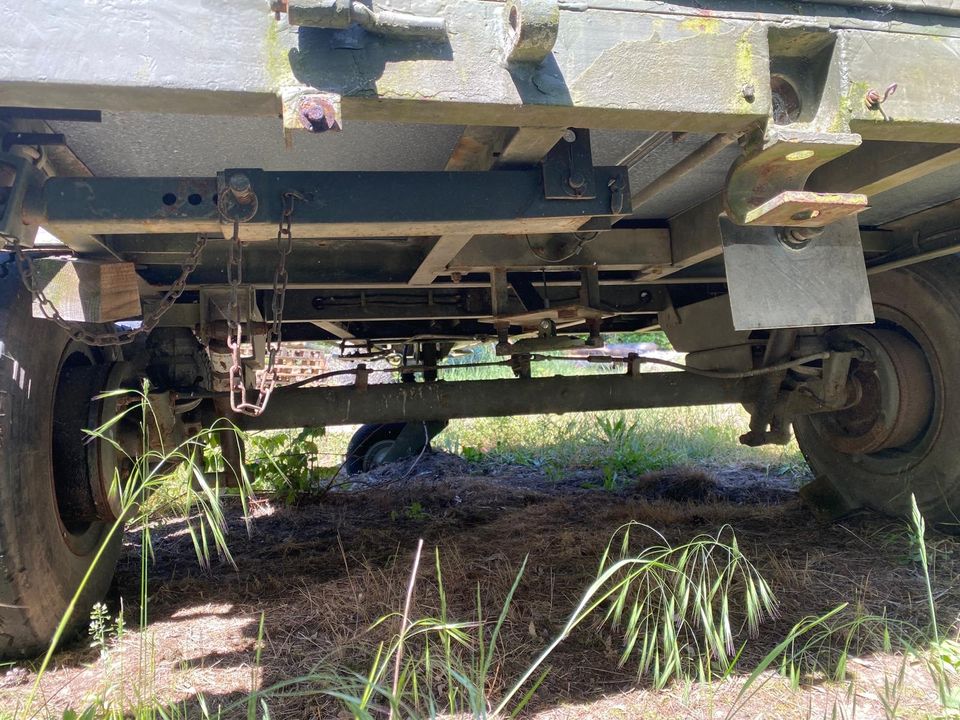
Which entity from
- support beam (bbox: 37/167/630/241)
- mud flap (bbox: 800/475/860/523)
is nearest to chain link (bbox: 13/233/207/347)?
support beam (bbox: 37/167/630/241)

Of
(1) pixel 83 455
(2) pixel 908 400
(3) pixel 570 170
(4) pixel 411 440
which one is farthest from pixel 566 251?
(4) pixel 411 440

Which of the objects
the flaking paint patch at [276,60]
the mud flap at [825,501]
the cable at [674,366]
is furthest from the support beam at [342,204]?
the mud flap at [825,501]

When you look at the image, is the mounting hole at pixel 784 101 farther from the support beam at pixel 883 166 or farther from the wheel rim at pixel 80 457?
the wheel rim at pixel 80 457

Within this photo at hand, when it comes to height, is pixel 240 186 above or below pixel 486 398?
above

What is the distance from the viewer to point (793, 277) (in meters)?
1.53

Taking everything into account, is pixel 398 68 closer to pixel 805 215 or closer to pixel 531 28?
pixel 531 28

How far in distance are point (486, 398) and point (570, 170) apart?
61.6 inches

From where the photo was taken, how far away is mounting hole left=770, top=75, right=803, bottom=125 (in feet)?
4.36

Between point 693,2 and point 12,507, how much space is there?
1948mm

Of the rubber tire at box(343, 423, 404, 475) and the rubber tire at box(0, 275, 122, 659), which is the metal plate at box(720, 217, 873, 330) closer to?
the rubber tire at box(0, 275, 122, 659)

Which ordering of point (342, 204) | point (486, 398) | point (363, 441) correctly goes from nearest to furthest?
point (342, 204) < point (486, 398) < point (363, 441)

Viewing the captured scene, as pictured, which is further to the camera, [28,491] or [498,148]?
[28,491]

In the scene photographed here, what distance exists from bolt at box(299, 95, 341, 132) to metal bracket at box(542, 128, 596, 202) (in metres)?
0.57

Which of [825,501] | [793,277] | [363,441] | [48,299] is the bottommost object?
[825,501]
